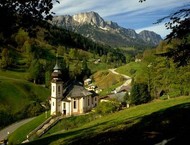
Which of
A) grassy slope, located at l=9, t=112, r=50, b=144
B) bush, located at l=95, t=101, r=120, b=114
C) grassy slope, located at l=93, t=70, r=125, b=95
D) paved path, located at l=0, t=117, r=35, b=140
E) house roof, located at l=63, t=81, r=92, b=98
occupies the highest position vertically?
house roof, located at l=63, t=81, r=92, b=98

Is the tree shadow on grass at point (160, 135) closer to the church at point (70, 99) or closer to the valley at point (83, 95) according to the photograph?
the valley at point (83, 95)

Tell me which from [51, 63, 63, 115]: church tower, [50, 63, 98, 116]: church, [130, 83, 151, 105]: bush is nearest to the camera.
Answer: [130, 83, 151, 105]: bush

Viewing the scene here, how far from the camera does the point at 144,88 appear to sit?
3189 inches

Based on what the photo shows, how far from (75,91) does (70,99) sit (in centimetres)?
286

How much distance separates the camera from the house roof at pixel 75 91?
87688mm

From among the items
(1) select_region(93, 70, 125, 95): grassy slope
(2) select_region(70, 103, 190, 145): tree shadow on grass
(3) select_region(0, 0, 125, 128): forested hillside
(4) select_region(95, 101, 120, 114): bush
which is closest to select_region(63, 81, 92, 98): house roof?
(3) select_region(0, 0, 125, 128): forested hillside

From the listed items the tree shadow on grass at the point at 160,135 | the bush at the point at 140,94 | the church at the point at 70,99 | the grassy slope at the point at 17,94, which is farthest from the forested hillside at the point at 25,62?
the bush at the point at 140,94

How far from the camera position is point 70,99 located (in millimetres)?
86562

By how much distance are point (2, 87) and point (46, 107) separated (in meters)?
14.9

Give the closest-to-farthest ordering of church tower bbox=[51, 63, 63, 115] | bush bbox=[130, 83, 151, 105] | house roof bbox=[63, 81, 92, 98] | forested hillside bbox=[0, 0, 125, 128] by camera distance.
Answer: forested hillside bbox=[0, 0, 125, 128] < bush bbox=[130, 83, 151, 105] < church tower bbox=[51, 63, 63, 115] < house roof bbox=[63, 81, 92, 98]

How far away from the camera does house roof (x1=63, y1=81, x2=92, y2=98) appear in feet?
288

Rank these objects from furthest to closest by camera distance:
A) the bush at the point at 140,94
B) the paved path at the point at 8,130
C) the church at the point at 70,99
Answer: the church at the point at 70,99 → the bush at the point at 140,94 → the paved path at the point at 8,130

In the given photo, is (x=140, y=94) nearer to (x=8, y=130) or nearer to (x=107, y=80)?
(x=8, y=130)

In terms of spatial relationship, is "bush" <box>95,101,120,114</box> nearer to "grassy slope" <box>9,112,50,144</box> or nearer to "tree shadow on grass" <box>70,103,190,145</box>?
"grassy slope" <box>9,112,50,144</box>
